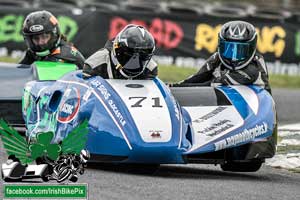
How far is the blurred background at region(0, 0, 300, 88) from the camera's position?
2330 centimetres

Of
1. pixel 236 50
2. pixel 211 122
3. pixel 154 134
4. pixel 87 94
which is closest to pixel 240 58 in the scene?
pixel 236 50

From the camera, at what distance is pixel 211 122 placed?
968 cm

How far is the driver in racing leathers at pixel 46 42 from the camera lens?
1310 centimetres

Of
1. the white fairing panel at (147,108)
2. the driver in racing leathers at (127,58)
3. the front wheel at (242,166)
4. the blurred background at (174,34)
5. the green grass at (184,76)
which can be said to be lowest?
the green grass at (184,76)

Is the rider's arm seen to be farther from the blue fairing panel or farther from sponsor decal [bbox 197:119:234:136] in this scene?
sponsor decal [bbox 197:119:234:136]

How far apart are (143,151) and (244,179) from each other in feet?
3.73

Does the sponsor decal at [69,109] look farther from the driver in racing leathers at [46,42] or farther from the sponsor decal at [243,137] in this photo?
the driver in racing leathers at [46,42]

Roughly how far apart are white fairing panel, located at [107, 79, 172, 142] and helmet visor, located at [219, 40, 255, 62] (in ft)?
4.48

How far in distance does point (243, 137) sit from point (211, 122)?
0.32 m

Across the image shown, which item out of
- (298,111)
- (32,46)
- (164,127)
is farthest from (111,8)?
(164,127)

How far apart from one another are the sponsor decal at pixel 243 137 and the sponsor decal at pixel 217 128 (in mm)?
101

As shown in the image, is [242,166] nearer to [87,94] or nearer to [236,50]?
[236,50]

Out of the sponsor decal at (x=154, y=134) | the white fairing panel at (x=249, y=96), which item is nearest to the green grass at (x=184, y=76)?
the white fairing panel at (x=249, y=96)

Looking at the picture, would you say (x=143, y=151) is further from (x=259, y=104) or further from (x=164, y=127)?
(x=259, y=104)
